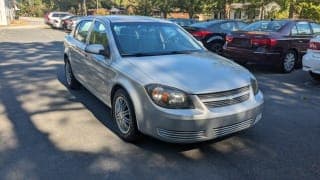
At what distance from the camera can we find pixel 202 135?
177 inches

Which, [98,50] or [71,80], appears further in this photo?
[71,80]

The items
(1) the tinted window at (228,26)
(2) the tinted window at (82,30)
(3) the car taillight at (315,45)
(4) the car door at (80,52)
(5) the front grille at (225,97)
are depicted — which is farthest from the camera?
(1) the tinted window at (228,26)

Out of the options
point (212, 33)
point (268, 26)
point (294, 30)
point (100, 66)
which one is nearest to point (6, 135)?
point (100, 66)

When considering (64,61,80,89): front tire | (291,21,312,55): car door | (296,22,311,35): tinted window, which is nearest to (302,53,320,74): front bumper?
(291,21,312,55): car door

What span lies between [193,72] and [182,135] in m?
0.84

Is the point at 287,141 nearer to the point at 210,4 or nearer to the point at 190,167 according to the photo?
the point at 190,167

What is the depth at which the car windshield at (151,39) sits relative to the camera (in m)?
5.69

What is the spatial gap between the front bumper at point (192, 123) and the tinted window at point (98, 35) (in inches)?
70.5

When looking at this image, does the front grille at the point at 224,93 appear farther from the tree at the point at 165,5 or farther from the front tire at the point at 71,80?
the tree at the point at 165,5

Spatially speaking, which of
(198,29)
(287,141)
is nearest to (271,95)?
(287,141)

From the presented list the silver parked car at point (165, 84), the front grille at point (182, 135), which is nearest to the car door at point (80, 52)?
the silver parked car at point (165, 84)

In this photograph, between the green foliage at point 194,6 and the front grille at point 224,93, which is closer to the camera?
the front grille at point 224,93

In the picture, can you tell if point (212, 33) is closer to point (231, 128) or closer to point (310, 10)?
point (231, 128)

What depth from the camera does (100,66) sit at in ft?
19.4
